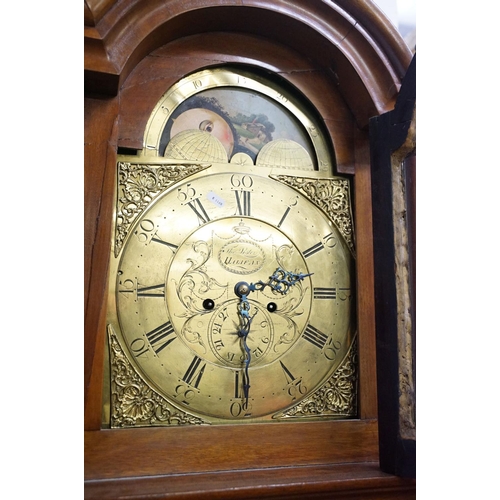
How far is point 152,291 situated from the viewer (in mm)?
1543

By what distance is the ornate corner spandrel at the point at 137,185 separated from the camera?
1.54 m

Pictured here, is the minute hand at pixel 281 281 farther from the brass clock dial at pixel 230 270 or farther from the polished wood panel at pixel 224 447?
the polished wood panel at pixel 224 447

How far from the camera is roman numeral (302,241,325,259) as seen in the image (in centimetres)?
168

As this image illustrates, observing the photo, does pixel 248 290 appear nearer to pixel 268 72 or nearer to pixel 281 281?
pixel 281 281

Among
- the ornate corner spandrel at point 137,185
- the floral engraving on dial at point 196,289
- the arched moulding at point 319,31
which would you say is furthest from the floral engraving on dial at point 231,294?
the arched moulding at point 319,31

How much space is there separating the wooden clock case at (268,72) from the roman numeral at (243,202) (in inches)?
10.5

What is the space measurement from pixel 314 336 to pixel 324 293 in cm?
12

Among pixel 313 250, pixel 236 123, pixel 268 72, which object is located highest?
pixel 268 72

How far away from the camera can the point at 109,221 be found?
1.46 metres

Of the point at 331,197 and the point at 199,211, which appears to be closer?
the point at 199,211

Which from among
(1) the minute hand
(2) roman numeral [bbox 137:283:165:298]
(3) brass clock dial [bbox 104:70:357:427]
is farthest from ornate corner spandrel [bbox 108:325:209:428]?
(1) the minute hand

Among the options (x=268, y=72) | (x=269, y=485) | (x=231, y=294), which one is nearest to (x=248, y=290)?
(x=231, y=294)
